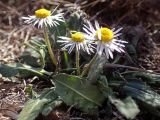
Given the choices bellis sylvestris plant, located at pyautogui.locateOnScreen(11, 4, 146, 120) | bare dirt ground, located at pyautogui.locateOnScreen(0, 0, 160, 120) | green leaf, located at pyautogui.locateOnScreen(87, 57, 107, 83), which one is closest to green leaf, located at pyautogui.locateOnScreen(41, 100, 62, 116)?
bellis sylvestris plant, located at pyautogui.locateOnScreen(11, 4, 146, 120)

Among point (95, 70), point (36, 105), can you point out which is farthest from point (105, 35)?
point (36, 105)

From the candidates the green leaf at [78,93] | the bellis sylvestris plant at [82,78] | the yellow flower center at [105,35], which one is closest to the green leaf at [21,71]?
the bellis sylvestris plant at [82,78]

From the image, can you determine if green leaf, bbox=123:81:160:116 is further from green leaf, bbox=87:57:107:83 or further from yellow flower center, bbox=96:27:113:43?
yellow flower center, bbox=96:27:113:43

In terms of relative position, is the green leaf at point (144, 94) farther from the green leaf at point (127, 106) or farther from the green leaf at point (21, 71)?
the green leaf at point (21, 71)

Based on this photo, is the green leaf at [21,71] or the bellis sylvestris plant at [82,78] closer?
the bellis sylvestris plant at [82,78]

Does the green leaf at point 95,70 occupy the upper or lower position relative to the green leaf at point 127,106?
upper

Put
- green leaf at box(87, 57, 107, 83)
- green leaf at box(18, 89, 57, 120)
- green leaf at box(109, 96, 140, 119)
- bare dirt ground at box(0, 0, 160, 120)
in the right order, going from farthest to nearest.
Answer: bare dirt ground at box(0, 0, 160, 120)
green leaf at box(87, 57, 107, 83)
green leaf at box(18, 89, 57, 120)
green leaf at box(109, 96, 140, 119)
